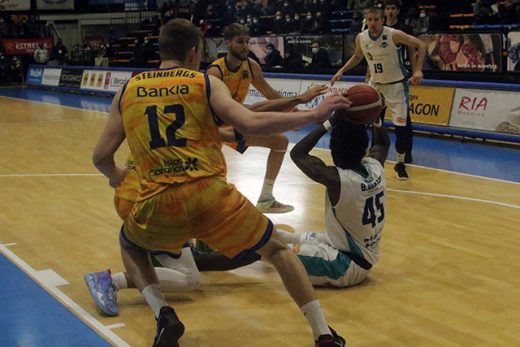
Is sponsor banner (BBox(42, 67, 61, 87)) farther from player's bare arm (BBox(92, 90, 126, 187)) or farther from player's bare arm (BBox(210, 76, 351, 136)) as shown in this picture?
player's bare arm (BBox(210, 76, 351, 136))

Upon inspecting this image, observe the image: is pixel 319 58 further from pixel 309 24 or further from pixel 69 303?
pixel 69 303

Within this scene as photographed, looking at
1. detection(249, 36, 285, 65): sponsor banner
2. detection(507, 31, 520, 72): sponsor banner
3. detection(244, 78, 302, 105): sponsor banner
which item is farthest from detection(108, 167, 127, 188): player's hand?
detection(249, 36, 285, 65): sponsor banner

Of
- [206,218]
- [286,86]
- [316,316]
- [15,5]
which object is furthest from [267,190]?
[15,5]

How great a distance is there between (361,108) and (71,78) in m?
20.8

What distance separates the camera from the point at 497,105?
1129 centimetres

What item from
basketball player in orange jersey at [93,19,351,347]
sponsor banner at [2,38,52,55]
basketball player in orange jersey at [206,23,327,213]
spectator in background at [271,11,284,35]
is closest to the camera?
basketball player in orange jersey at [93,19,351,347]

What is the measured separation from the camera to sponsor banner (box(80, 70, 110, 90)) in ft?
72.8

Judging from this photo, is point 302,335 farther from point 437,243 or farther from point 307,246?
point 437,243

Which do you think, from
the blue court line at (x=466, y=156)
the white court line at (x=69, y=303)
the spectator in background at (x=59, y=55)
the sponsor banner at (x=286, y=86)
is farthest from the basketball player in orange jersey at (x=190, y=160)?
the spectator in background at (x=59, y=55)

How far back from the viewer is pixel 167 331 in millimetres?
3779

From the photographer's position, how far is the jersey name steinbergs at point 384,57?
913 cm

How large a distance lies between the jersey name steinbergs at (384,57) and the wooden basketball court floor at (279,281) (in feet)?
4.26

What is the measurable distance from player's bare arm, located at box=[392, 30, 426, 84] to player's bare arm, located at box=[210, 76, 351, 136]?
5563 millimetres

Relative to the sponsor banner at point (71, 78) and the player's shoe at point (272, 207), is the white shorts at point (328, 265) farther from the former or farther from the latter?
the sponsor banner at point (71, 78)
